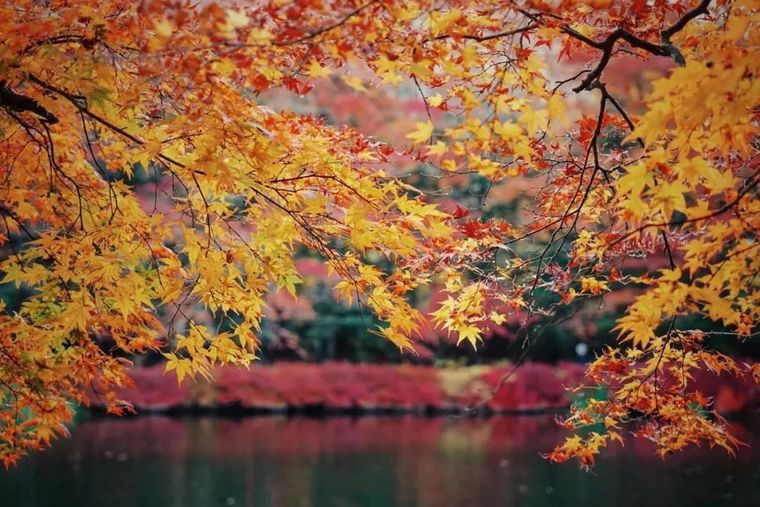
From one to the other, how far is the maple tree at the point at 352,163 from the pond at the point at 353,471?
537 centimetres

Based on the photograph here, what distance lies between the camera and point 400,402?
1491 cm

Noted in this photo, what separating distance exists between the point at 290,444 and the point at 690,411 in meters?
9.17

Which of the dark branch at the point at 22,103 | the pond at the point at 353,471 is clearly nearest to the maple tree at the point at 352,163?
the dark branch at the point at 22,103

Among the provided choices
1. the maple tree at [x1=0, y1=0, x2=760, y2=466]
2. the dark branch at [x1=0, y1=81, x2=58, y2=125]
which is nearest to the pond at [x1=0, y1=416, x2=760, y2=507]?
the maple tree at [x1=0, y1=0, x2=760, y2=466]

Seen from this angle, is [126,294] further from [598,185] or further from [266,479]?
[266,479]

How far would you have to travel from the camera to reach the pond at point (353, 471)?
8.30 meters

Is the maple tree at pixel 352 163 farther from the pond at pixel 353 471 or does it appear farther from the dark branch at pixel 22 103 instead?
the pond at pixel 353 471

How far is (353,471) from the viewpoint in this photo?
31.5ft

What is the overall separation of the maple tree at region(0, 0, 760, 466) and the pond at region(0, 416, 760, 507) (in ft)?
17.6

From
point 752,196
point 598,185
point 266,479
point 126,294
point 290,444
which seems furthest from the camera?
point 290,444

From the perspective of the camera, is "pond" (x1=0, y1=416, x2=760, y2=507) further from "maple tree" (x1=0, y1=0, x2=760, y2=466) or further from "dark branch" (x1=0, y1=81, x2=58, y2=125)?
"dark branch" (x1=0, y1=81, x2=58, y2=125)

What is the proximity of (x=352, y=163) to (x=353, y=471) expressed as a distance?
7.48 m

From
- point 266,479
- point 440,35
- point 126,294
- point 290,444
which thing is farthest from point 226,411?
point 440,35

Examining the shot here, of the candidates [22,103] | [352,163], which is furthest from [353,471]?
[22,103]
